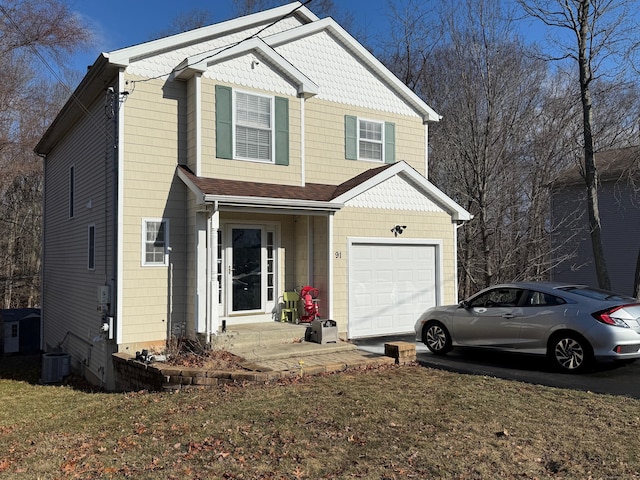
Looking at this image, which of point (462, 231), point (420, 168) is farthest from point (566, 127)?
point (420, 168)

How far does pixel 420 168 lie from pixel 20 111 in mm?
16216

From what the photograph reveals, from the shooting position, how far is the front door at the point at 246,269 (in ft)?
37.7

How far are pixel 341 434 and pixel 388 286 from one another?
7104mm

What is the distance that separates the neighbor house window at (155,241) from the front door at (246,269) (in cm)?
154

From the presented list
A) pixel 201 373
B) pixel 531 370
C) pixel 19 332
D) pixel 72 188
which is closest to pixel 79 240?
pixel 72 188

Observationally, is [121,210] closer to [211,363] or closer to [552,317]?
[211,363]

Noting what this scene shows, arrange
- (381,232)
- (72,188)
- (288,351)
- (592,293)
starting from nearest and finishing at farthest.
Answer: (592,293) → (288,351) → (381,232) → (72,188)

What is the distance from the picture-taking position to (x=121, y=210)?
33.0 feet

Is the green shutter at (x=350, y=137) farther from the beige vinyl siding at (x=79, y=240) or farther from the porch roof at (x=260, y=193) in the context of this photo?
the beige vinyl siding at (x=79, y=240)

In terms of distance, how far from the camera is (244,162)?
11188 mm

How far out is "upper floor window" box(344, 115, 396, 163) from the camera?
43.9ft

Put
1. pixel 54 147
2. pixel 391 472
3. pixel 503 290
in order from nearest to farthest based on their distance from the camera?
1. pixel 391 472
2. pixel 503 290
3. pixel 54 147

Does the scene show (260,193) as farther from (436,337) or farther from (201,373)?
(436,337)

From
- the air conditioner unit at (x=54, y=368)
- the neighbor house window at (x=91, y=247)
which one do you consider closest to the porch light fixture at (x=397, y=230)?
the neighbor house window at (x=91, y=247)
